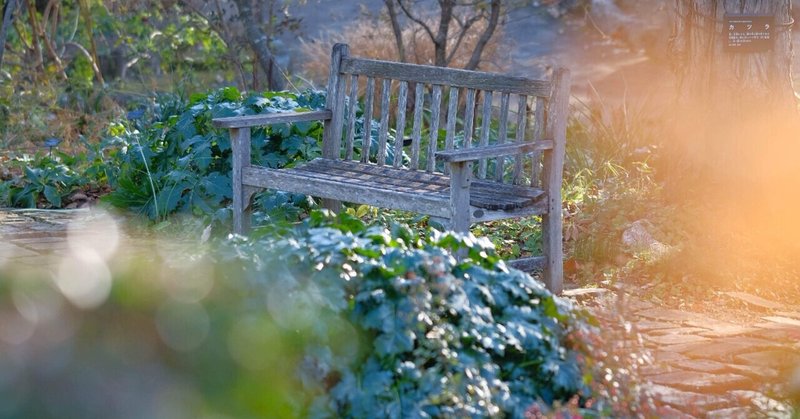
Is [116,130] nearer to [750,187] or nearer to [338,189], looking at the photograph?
[338,189]

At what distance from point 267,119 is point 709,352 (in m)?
2.46

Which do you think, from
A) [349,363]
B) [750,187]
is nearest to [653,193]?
[750,187]

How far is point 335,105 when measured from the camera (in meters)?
5.84

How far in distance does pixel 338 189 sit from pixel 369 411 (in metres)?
2.25

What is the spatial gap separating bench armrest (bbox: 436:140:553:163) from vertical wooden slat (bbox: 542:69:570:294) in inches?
2.7

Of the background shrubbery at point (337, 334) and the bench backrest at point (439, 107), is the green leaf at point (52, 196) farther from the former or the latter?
the background shrubbery at point (337, 334)

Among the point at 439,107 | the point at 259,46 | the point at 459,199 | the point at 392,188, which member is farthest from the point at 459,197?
the point at 259,46

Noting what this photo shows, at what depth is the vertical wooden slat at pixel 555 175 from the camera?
4922 millimetres

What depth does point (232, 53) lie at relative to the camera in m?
10.6

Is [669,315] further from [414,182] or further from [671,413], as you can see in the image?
[671,413]

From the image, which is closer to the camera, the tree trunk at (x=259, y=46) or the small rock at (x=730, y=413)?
the small rock at (x=730, y=413)

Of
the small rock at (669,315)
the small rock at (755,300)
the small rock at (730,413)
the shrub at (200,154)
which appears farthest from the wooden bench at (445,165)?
the small rock at (730,413)

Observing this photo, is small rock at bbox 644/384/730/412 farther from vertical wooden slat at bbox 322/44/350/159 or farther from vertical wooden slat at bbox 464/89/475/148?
vertical wooden slat at bbox 322/44/350/159

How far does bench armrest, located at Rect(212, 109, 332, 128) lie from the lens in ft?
17.3
